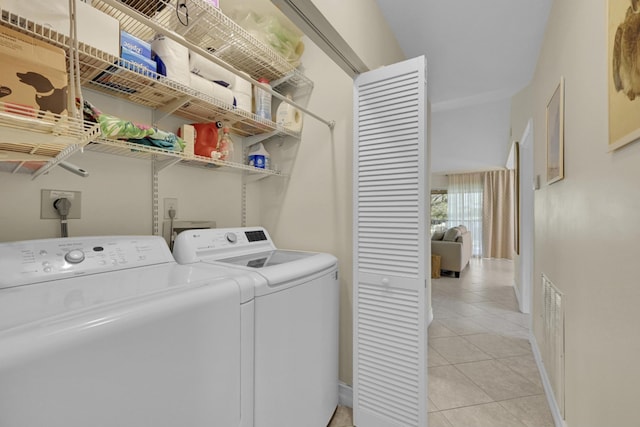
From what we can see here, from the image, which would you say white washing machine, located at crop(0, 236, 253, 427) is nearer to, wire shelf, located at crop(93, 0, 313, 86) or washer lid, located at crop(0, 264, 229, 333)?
Answer: washer lid, located at crop(0, 264, 229, 333)

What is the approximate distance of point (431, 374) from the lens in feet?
7.17

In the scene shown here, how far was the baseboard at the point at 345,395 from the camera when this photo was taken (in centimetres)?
180

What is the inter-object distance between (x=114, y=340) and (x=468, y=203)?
9516 mm

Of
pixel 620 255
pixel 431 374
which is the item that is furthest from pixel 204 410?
pixel 431 374

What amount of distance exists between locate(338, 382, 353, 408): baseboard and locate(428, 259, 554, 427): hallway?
473mm

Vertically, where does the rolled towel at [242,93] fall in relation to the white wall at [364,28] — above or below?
below

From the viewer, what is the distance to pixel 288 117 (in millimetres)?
1970

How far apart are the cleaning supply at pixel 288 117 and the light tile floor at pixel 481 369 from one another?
1.80 metres

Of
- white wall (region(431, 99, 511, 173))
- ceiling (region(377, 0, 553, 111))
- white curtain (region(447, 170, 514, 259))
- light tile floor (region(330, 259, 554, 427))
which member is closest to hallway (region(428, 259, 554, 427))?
light tile floor (region(330, 259, 554, 427))

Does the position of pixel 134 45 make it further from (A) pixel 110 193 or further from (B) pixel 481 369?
(B) pixel 481 369

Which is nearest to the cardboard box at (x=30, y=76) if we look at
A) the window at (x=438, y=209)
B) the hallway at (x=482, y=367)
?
the hallway at (x=482, y=367)

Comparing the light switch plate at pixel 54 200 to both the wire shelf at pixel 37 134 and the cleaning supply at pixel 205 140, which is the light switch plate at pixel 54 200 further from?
the cleaning supply at pixel 205 140

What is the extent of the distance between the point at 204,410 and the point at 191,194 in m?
1.20

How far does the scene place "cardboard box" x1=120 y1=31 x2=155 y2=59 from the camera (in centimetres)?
114
